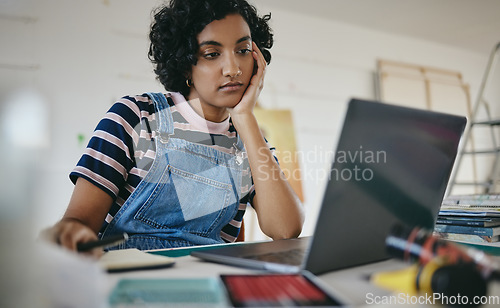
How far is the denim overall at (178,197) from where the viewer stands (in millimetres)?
941

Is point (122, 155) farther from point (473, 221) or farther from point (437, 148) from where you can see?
point (473, 221)

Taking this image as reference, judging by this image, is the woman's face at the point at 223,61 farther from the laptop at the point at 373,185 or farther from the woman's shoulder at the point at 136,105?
the laptop at the point at 373,185

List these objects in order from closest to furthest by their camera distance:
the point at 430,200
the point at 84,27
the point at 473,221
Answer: the point at 430,200 → the point at 473,221 → the point at 84,27

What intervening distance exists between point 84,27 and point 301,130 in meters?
2.09

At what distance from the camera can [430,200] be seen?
623 mm

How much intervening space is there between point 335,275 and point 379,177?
15cm

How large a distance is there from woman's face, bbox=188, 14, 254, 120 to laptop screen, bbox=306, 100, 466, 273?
658 millimetres

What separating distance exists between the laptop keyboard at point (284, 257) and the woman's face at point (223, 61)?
0.59 metres

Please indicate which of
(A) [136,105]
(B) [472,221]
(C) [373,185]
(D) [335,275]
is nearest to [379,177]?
(C) [373,185]

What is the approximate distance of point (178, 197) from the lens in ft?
3.25

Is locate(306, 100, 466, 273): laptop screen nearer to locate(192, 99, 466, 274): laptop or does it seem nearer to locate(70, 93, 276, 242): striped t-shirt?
locate(192, 99, 466, 274): laptop

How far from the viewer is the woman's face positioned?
1.12m

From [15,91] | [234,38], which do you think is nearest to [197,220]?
[234,38]

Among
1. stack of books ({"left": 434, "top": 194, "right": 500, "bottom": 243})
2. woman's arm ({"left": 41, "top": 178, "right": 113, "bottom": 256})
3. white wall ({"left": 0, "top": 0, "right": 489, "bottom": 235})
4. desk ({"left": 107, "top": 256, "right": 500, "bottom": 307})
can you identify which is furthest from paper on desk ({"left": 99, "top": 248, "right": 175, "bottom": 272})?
white wall ({"left": 0, "top": 0, "right": 489, "bottom": 235})
